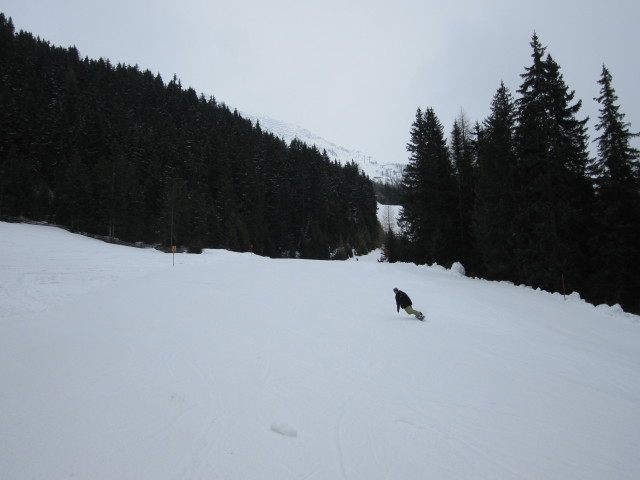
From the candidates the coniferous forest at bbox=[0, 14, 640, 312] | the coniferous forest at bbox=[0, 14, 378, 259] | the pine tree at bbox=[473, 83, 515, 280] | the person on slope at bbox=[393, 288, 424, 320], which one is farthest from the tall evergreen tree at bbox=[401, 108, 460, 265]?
the coniferous forest at bbox=[0, 14, 378, 259]

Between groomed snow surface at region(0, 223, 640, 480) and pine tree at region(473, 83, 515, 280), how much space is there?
423 inches

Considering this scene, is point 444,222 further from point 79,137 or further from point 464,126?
point 79,137

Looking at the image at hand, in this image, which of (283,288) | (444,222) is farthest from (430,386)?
(444,222)

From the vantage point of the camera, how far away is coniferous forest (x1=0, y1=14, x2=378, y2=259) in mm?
46969

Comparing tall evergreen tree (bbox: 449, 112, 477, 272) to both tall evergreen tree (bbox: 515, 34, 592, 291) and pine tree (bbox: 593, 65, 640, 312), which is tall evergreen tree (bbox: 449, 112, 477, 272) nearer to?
tall evergreen tree (bbox: 515, 34, 592, 291)

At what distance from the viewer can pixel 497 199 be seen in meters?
23.9

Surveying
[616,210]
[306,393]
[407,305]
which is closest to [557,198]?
[616,210]

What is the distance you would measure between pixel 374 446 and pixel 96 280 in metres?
17.7

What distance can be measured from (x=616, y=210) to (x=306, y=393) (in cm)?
2327

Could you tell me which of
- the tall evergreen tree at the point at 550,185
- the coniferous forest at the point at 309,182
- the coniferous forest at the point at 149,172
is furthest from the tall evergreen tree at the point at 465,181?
the coniferous forest at the point at 149,172

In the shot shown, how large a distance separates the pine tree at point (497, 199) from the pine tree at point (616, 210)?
491cm

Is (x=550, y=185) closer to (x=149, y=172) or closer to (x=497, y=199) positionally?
(x=497, y=199)

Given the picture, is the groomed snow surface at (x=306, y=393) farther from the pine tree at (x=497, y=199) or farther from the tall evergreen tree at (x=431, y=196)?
the tall evergreen tree at (x=431, y=196)

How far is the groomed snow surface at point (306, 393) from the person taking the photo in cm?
367
